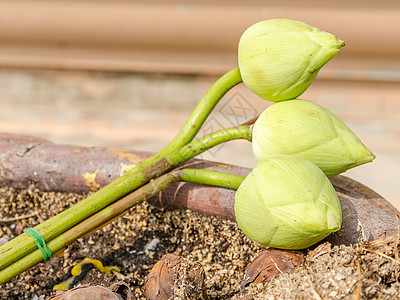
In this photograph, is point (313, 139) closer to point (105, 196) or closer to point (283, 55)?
point (283, 55)

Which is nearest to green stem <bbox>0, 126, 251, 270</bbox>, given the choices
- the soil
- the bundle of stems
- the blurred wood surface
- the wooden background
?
the bundle of stems

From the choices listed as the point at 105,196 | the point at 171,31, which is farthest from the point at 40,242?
the point at 171,31

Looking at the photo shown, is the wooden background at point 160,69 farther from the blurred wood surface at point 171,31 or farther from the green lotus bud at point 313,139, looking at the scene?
the green lotus bud at point 313,139

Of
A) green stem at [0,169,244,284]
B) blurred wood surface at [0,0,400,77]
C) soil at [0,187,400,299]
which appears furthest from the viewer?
blurred wood surface at [0,0,400,77]

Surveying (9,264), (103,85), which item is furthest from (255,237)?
(103,85)

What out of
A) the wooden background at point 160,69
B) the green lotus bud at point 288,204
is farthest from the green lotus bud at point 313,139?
the wooden background at point 160,69

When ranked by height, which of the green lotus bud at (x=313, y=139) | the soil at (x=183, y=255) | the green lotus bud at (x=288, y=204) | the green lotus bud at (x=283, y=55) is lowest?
the soil at (x=183, y=255)

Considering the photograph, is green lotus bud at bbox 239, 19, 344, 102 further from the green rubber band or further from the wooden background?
the wooden background
